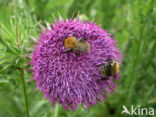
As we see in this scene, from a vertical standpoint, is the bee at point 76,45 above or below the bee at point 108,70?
above

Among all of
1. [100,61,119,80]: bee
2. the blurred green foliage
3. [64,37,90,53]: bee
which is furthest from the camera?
the blurred green foliage

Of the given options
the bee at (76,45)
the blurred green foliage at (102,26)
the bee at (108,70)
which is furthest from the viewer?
the blurred green foliage at (102,26)

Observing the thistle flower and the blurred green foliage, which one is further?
the blurred green foliage

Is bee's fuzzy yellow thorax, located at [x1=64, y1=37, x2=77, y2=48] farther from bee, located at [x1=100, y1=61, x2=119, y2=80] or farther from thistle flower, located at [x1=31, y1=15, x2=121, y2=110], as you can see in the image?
bee, located at [x1=100, y1=61, x2=119, y2=80]

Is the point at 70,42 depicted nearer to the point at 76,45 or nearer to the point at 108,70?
the point at 76,45

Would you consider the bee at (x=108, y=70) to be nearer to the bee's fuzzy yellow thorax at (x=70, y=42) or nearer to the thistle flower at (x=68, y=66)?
the thistle flower at (x=68, y=66)

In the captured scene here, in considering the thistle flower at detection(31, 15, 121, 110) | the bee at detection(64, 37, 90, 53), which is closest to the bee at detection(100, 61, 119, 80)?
the thistle flower at detection(31, 15, 121, 110)

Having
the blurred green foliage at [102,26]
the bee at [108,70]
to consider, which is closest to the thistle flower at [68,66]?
the bee at [108,70]

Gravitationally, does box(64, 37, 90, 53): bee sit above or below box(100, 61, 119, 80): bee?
above
